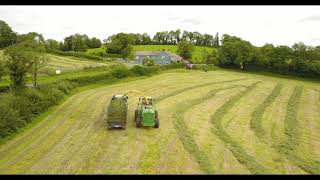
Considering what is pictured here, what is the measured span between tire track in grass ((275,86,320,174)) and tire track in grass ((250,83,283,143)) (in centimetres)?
169

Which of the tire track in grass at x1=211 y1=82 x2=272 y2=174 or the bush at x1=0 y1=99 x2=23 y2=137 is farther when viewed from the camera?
the bush at x1=0 y1=99 x2=23 y2=137

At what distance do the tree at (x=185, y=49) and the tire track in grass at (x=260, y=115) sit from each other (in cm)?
5803

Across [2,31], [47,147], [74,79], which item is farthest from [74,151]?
[2,31]

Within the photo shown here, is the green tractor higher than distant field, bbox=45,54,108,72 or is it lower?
lower

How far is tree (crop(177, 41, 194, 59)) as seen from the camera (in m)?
103

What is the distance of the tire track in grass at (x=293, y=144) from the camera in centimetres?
1787

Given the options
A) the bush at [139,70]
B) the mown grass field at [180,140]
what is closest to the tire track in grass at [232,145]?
the mown grass field at [180,140]

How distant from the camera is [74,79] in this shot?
4503cm

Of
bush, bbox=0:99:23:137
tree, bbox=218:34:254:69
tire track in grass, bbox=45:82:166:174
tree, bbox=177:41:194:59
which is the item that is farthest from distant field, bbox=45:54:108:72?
tree, bbox=177:41:194:59

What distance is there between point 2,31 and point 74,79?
5689 cm

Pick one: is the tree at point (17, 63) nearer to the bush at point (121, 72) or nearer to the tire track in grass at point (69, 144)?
the tire track in grass at point (69, 144)

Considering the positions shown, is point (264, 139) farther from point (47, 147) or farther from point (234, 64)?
point (234, 64)

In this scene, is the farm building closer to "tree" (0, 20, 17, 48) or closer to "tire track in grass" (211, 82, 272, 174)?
"tree" (0, 20, 17, 48)

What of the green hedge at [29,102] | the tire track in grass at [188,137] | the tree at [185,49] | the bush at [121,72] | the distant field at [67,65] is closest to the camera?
the tire track in grass at [188,137]
